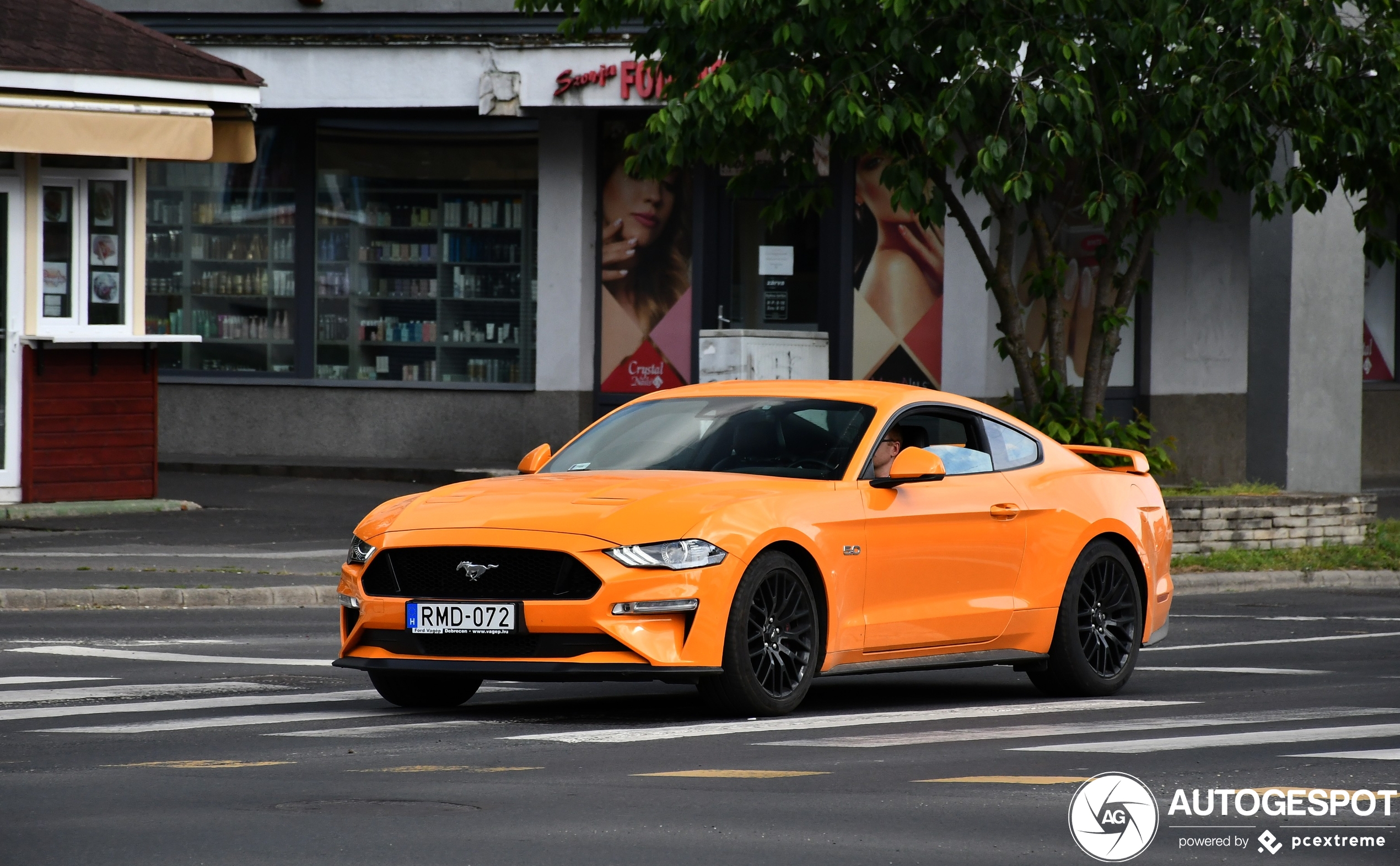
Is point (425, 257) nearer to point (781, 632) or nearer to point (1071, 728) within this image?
point (781, 632)

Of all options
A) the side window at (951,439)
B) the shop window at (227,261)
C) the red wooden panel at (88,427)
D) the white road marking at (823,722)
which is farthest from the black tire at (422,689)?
the shop window at (227,261)

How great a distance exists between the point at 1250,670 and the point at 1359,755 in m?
3.79

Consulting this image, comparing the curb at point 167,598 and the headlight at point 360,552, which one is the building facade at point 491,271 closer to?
the curb at point 167,598

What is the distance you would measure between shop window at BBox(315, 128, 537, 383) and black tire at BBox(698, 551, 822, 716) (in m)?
16.6

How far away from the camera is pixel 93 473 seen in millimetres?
19828

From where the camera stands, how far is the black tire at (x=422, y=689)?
9.38m

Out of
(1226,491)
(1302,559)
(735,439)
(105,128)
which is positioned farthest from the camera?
(1226,491)

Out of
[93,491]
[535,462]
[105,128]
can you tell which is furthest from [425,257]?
[535,462]

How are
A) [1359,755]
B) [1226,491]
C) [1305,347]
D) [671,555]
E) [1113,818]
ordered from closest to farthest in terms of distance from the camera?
[1113,818]
[1359,755]
[671,555]
[1226,491]
[1305,347]

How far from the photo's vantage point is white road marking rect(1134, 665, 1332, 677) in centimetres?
1163

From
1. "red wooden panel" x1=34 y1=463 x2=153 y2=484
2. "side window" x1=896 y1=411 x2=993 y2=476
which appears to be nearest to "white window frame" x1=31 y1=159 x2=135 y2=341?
"red wooden panel" x1=34 y1=463 x2=153 y2=484

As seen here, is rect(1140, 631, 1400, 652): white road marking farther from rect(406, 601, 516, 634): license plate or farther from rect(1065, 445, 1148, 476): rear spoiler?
rect(406, 601, 516, 634): license plate

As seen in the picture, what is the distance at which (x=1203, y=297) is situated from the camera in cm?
2677

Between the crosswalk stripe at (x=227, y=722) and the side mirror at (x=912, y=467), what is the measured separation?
91.1 inches
